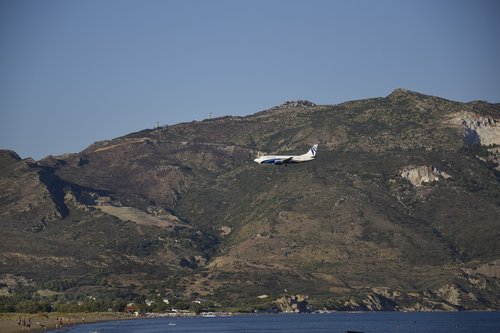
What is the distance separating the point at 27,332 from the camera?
19562 centimetres
